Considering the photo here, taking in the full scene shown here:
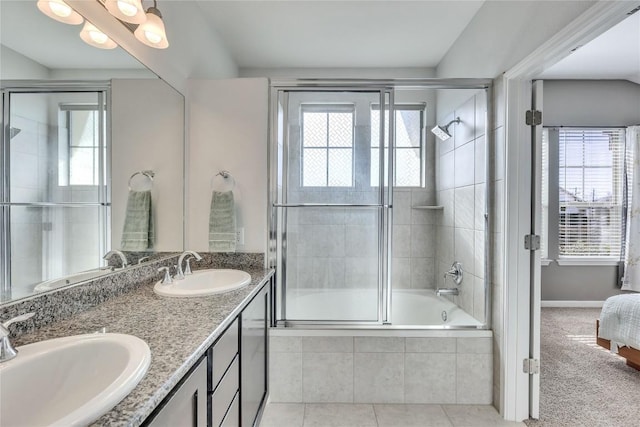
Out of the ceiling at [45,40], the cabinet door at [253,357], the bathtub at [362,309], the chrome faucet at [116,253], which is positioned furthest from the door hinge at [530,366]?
the ceiling at [45,40]

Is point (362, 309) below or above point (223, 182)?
below

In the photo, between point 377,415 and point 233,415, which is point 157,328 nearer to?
A: point 233,415

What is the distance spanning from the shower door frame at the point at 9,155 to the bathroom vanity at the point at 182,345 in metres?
0.18

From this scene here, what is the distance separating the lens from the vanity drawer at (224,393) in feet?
3.37

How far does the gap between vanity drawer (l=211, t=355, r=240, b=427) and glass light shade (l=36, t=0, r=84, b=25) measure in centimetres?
142

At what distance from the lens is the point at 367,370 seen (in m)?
1.99

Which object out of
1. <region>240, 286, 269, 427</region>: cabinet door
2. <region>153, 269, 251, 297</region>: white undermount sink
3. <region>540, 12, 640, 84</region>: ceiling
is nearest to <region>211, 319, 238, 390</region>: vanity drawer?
<region>240, 286, 269, 427</region>: cabinet door

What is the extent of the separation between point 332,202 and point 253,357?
4.00 ft

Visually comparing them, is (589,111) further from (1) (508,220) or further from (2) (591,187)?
(1) (508,220)

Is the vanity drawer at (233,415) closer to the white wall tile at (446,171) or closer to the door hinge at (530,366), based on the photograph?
the door hinge at (530,366)

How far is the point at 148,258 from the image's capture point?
1.66m

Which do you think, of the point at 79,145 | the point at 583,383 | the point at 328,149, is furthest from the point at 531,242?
the point at 79,145

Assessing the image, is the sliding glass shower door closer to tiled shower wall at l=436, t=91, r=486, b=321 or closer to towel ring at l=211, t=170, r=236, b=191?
towel ring at l=211, t=170, r=236, b=191

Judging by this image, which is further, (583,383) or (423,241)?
(423,241)
